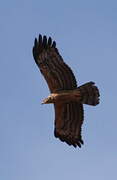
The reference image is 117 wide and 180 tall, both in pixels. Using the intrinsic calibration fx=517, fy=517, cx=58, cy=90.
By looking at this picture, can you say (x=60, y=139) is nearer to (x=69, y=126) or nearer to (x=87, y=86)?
(x=69, y=126)

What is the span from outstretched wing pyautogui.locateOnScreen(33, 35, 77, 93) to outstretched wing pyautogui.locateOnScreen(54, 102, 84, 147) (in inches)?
28.5

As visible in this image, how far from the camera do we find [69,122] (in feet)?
58.8

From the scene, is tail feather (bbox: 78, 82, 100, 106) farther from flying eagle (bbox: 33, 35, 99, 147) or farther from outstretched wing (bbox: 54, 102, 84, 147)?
outstretched wing (bbox: 54, 102, 84, 147)

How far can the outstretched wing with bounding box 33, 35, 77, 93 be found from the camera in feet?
56.3

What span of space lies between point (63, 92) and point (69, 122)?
136 cm

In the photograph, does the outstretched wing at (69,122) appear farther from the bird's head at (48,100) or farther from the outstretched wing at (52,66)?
the outstretched wing at (52,66)

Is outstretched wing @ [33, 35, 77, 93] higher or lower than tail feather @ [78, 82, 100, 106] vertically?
higher

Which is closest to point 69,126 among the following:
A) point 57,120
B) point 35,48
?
point 57,120

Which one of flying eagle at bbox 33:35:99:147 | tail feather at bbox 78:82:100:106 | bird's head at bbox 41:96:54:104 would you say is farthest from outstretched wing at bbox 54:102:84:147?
tail feather at bbox 78:82:100:106

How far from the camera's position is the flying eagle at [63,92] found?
16.8 metres

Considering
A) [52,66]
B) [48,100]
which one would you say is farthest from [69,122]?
[52,66]

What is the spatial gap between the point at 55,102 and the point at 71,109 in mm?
627

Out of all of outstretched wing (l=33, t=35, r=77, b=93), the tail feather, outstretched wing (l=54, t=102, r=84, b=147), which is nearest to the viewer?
the tail feather

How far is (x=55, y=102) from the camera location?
56.9 ft
